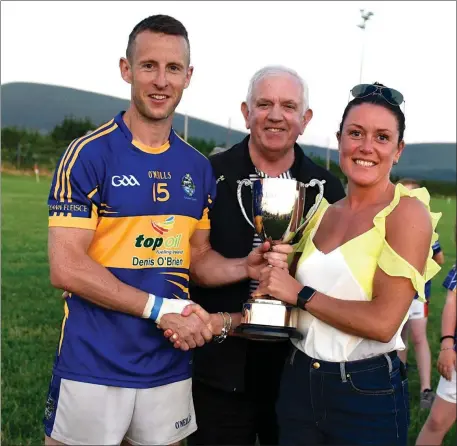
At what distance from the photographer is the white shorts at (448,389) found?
13.8 feet

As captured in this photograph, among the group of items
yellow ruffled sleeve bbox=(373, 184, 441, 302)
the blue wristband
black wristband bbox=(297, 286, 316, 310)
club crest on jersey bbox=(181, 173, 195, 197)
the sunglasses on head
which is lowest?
the blue wristband

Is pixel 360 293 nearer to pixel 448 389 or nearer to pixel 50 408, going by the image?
pixel 50 408

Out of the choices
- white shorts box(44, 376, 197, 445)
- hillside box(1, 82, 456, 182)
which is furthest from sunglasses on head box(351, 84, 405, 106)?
hillside box(1, 82, 456, 182)

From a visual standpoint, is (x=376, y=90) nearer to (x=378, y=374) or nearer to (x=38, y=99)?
(x=378, y=374)

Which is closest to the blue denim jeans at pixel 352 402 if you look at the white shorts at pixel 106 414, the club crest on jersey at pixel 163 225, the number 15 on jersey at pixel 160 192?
the white shorts at pixel 106 414

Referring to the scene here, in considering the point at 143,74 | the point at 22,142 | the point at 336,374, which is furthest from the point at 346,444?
the point at 22,142

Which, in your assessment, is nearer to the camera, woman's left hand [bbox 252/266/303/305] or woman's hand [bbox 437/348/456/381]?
woman's left hand [bbox 252/266/303/305]

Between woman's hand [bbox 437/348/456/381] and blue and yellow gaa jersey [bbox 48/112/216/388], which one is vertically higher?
blue and yellow gaa jersey [bbox 48/112/216/388]

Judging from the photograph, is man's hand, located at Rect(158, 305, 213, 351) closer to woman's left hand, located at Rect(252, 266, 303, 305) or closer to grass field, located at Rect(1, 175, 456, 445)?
woman's left hand, located at Rect(252, 266, 303, 305)

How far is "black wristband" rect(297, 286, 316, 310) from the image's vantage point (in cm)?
260

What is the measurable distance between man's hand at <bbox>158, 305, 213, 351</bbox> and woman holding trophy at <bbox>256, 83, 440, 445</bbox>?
0.31m

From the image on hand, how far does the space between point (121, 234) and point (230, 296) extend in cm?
81

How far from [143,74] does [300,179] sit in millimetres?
1021

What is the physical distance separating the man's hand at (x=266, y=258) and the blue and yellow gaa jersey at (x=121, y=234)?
0.37 metres
